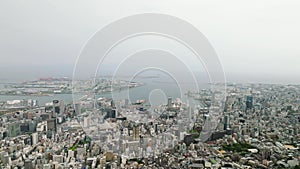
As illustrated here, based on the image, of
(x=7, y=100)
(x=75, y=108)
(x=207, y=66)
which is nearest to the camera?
(x=207, y=66)

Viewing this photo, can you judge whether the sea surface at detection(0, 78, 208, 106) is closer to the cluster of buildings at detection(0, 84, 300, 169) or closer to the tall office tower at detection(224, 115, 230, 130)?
the cluster of buildings at detection(0, 84, 300, 169)

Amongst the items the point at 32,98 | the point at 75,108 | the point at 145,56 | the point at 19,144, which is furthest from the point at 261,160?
the point at 32,98

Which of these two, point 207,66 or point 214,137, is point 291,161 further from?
point 207,66

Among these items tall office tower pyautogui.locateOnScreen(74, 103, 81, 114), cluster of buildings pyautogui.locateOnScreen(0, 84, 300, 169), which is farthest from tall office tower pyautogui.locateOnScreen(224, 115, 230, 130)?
tall office tower pyautogui.locateOnScreen(74, 103, 81, 114)

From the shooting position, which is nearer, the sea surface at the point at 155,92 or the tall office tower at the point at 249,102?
the sea surface at the point at 155,92

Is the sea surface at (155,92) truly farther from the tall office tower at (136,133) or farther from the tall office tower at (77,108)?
the tall office tower at (136,133)

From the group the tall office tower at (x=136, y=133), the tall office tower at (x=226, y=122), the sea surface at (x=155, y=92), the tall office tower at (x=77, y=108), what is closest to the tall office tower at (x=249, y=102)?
the tall office tower at (x=226, y=122)

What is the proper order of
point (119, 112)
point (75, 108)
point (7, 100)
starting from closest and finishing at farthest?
point (119, 112) → point (75, 108) → point (7, 100)

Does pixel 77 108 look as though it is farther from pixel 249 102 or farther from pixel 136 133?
pixel 249 102

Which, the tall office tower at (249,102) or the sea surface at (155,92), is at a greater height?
the sea surface at (155,92)
